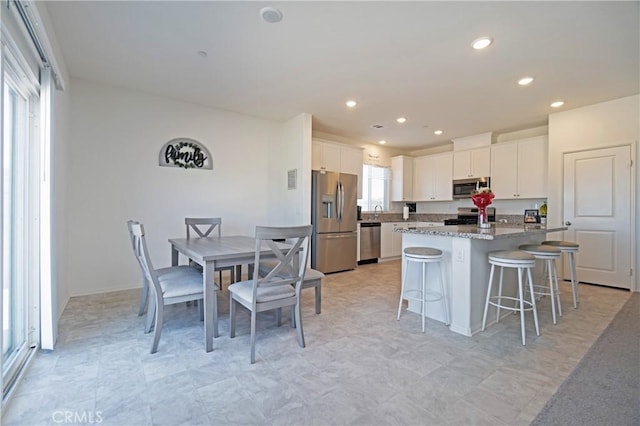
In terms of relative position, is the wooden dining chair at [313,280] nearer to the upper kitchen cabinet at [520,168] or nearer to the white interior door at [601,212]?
the white interior door at [601,212]

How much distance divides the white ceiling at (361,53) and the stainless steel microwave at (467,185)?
1.45 meters

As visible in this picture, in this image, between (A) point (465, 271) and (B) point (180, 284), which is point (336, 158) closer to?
(A) point (465, 271)

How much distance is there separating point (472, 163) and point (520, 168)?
2.77 ft

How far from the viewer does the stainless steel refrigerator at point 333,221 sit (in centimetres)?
476

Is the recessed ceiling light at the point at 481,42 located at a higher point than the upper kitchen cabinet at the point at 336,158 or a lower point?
higher

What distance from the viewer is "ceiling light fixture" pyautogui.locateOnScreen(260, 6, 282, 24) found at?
7.14 ft

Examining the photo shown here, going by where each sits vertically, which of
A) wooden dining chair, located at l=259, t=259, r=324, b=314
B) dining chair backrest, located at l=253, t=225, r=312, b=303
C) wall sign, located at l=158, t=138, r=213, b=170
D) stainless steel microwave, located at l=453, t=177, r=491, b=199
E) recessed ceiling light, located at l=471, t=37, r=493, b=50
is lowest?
wooden dining chair, located at l=259, t=259, r=324, b=314

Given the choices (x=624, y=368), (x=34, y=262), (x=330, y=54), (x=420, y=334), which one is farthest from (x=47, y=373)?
(x=624, y=368)

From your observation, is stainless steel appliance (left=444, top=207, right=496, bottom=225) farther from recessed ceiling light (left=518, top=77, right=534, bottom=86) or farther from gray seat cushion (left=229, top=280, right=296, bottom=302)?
gray seat cushion (left=229, top=280, right=296, bottom=302)

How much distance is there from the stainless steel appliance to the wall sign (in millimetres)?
4697

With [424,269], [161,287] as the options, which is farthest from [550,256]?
[161,287]

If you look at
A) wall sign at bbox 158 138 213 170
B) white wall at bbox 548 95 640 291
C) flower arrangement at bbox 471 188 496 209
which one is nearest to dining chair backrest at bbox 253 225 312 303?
flower arrangement at bbox 471 188 496 209

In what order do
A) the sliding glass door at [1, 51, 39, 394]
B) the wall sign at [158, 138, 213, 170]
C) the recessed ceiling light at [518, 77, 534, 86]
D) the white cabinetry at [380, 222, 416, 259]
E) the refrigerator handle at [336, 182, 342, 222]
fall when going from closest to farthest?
the sliding glass door at [1, 51, 39, 394]
the recessed ceiling light at [518, 77, 534, 86]
the wall sign at [158, 138, 213, 170]
the refrigerator handle at [336, 182, 342, 222]
the white cabinetry at [380, 222, 416, 259]

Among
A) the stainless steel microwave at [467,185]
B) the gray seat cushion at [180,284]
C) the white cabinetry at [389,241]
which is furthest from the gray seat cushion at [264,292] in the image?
the stainless steel microwave at [467,185]
